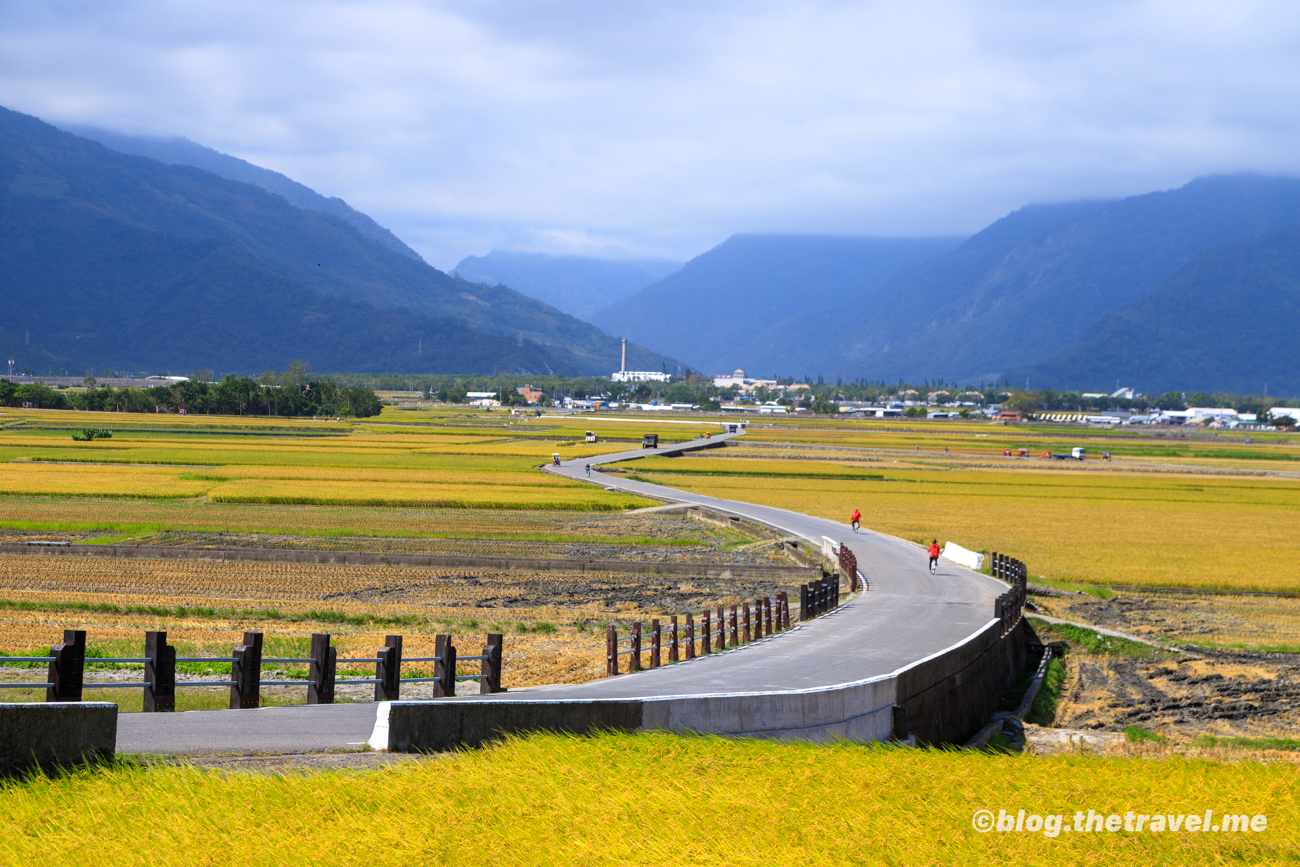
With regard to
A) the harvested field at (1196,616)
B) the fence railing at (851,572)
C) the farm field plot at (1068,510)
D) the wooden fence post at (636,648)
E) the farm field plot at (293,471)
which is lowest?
the harvested field at (1196,616)

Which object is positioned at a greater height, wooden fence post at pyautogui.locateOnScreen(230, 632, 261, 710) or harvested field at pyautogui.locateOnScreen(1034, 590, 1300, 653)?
wooden fence post at pyautogui.locateOnScreen(230, 632, 261, 710)

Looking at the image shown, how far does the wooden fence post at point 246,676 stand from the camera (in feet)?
43.3

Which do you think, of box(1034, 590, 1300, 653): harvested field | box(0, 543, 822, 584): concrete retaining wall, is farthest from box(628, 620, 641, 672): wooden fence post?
box(0, 543, 822, 584): concrete retaining wall

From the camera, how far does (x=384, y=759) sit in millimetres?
10602

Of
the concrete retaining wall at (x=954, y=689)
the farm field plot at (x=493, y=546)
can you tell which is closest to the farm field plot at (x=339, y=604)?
the farm field plot at (x=493, y=546)

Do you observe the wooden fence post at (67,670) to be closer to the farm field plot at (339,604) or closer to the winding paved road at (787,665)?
the winding paved road at (787,665)

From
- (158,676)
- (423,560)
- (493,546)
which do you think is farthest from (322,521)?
(158,676)

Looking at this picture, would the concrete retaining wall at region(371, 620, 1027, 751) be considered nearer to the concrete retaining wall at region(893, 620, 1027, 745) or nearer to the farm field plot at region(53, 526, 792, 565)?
the concrete retaining wall at region(893, 620, 1027, 745)

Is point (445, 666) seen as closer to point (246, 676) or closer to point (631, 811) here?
point (246, 676)

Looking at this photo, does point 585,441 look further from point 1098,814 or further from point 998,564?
point 1098,814

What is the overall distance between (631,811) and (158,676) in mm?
7031

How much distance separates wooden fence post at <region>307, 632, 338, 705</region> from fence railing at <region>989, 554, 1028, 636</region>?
1663 cm

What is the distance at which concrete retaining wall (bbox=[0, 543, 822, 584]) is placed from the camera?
3534 centimetres

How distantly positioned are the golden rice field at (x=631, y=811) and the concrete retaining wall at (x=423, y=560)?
1023 inches
